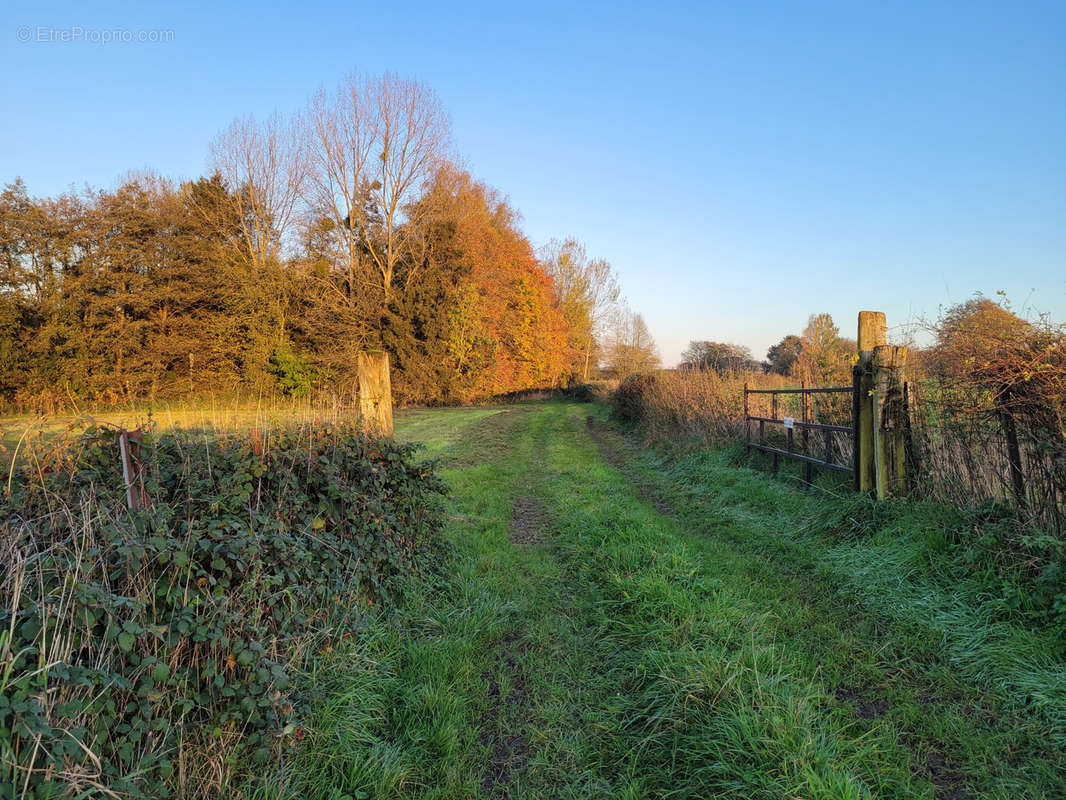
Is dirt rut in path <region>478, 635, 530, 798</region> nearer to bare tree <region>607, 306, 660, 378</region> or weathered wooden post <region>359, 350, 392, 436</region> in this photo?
weathered wooden post <region>359, 350, 392, 436</region>

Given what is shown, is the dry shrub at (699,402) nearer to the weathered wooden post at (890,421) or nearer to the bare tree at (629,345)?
the weathered wooden post at (890,421)

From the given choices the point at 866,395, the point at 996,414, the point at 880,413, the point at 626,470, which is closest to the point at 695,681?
the point at 996,414

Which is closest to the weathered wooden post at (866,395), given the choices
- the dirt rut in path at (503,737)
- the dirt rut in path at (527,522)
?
the dirt rut in path at (527,522)

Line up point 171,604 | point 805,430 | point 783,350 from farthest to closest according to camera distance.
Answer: point 783,350, point 805,430, point 171,604

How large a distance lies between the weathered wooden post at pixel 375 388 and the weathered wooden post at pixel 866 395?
18.1 feet

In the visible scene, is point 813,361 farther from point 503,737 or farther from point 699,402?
point 503,737

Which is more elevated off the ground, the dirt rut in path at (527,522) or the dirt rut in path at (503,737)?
the dirt rut in path at (527,522)

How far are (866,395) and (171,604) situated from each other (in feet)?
22.8

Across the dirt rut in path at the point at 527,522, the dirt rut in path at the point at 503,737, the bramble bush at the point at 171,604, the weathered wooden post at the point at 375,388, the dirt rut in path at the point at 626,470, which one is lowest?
the dirt rut in path at the point at 626,470

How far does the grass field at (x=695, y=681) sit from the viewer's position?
2.38 m

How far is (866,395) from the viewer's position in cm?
608

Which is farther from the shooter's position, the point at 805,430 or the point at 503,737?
the point at 805,430

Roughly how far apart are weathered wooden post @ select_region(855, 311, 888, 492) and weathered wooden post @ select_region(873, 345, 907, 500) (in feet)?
0.32

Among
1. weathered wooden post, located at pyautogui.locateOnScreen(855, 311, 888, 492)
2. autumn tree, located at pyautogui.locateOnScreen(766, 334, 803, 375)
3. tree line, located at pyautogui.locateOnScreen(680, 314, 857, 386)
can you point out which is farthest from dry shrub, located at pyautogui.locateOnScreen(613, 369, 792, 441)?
autumn tree, located at pyautogui.locateOnScreen(766, 334, 803, 375)
